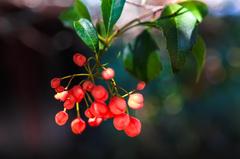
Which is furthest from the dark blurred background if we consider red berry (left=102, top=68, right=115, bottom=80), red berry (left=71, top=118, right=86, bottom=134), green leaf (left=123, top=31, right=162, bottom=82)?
red berry (left=102, top=68, right=115, bottom=80)

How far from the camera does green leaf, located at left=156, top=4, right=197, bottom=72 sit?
0.66m

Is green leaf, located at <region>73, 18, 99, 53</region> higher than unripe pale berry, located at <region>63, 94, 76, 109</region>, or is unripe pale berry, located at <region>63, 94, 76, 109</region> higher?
green leaf, located at <region>73, 18, 99, 53</region>

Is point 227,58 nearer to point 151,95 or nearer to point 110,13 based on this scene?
point 151,95

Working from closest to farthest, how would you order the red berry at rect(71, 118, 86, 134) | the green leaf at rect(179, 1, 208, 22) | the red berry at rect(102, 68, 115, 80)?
the red berry at rect(102, 68, 115, 80) < the red berry at rect(71, 118, 86, 134) < the green leaf at rect(179, 1, 208, 22)

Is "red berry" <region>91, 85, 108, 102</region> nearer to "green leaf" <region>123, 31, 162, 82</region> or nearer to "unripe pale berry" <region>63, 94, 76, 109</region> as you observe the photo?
"unripe pale berry" <region>63, 94, 76, 109</region>

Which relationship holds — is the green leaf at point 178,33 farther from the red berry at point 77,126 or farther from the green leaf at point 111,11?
the red berry at point 77,126

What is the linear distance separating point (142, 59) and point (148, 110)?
13.4 feet

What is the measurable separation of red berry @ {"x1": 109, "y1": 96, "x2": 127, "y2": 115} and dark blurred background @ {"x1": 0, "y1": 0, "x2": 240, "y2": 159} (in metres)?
3.86

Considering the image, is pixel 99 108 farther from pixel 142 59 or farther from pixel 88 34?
pixel 142 59

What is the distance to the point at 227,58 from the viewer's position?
4645 mm

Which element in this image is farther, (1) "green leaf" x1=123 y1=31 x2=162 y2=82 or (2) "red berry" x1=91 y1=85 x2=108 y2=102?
(1) "green leaf" x1=123 y1=31 x2=162 y2=82

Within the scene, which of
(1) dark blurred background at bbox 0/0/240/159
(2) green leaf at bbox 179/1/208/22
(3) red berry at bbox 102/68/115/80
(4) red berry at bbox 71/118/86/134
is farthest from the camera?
(1) dark blurred background at bbox 0/0/240/159

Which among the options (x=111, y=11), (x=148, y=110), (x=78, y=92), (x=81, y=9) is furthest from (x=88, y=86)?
(x=148, y=110)

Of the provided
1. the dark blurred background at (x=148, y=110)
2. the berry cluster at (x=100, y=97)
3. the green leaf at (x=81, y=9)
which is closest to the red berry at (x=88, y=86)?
the berry cluster at (x=100, y=97)
